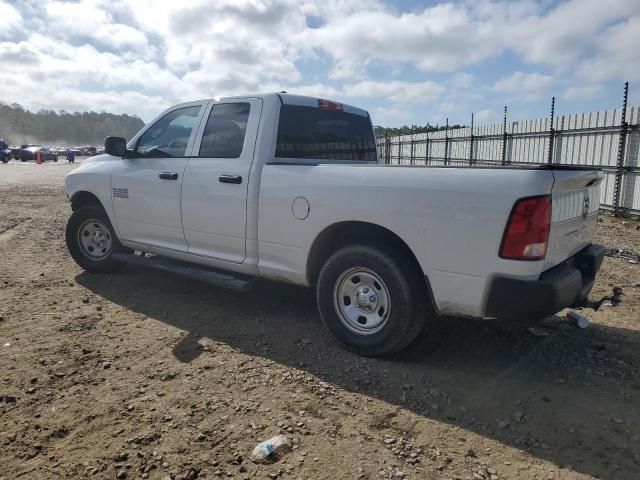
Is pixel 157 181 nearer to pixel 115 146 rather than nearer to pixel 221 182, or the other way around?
pixel 115 146

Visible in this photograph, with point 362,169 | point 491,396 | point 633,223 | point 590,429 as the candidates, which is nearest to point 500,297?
point 491,396

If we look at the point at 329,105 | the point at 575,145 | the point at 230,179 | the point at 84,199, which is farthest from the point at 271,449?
the point at 575,145

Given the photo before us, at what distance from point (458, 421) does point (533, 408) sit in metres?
0.50

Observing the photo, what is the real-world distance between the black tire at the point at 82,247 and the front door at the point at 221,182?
1461 millimetres

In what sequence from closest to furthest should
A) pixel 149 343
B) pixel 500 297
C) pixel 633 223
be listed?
pixel 500 297 → pixel 149 343 → pixel 633 223

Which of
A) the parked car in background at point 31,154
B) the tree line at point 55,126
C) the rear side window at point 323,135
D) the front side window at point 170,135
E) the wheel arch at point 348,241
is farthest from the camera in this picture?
the tree line at point 55,126

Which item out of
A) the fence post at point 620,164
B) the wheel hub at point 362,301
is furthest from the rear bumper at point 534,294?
the fence post at point 620,164

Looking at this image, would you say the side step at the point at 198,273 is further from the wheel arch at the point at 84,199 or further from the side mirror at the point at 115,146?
the side mirror at the point at 115,146

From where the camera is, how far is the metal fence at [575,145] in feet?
34.8


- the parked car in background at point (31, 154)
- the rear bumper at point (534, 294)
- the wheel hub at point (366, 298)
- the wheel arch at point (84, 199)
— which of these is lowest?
the wheel hub at point (366, 298)

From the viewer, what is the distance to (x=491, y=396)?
3.03 metres

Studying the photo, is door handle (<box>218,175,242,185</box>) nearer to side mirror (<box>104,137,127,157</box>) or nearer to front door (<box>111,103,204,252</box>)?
front door (<box>111,103,204,252</box>)

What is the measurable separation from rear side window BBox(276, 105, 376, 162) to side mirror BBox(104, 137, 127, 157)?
1947 millimetres

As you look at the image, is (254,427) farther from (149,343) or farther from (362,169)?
(362,169)
